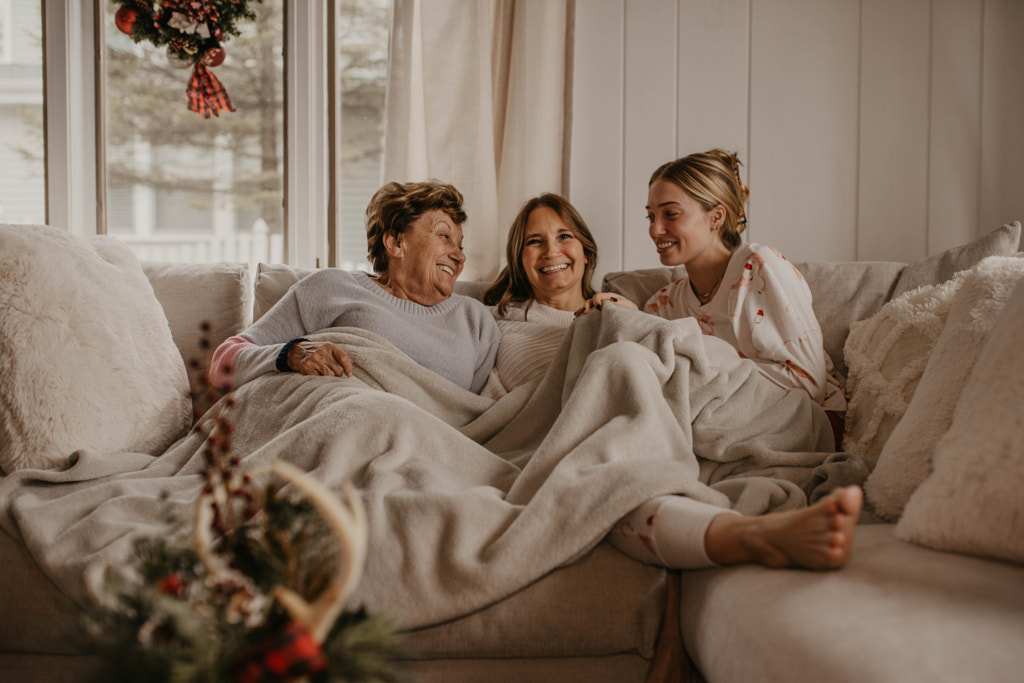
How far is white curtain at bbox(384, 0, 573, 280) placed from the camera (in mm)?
2389

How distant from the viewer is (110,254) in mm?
1766

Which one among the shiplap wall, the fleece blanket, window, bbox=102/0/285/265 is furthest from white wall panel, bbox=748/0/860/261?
window, bbox=102/0/285/265

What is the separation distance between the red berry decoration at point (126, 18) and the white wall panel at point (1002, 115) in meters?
3.02

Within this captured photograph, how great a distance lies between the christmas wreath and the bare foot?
260 centimetres

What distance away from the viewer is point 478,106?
2.39m

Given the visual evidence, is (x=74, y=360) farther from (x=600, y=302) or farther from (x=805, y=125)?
(x=805, y=125)

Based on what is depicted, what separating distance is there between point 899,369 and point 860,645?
91cm

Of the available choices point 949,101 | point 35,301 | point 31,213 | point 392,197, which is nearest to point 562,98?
point 392,197

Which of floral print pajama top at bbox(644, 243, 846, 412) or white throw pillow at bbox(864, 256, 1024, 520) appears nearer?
white throw pillow at bbox(864, 256, 1024, 520)

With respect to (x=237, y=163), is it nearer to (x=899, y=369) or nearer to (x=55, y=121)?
(x=55, y=121)

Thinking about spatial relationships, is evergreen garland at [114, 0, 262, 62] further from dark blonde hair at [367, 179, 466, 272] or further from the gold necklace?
the gold necklace

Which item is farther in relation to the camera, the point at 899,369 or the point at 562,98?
the point at 562,98

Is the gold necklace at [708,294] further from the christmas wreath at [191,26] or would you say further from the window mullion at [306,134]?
the christmas wreath at [191,26]

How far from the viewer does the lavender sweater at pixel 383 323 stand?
1.88 m
